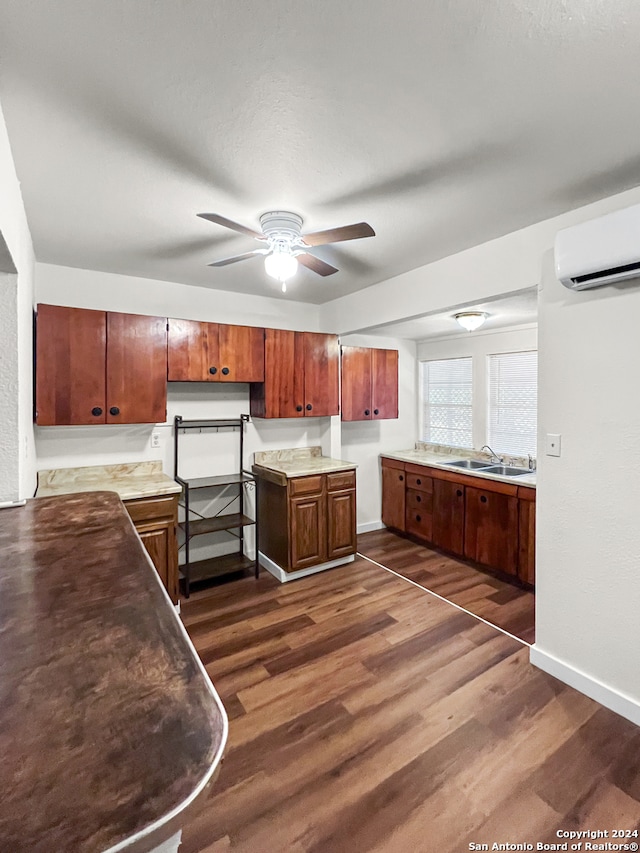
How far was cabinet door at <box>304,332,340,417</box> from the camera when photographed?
3.62m

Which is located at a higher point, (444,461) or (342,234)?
(342,234)

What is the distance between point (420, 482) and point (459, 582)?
1064mm

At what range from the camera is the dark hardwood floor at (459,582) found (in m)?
2.78

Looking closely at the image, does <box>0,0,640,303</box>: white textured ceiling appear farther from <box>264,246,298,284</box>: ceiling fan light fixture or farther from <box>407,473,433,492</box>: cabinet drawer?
<box>407,473,433,492</box>: cabinet drawer

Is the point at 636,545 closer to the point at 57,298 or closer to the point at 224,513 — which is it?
the point at 224,513

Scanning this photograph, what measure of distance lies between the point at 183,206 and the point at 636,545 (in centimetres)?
262

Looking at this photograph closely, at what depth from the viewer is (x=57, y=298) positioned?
9.45ft

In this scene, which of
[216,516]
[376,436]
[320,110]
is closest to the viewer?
[320,110]

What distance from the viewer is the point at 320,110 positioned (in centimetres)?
135

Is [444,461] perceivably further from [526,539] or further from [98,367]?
[98,367]

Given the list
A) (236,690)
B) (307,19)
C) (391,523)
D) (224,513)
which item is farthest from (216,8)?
(391,523)

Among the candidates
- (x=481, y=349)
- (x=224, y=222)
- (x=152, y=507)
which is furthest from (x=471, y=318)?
(x=152, y=507)

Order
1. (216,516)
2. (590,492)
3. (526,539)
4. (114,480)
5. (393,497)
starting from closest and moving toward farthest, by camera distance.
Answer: (590,492) → (114,480) → (526,539) → (216,516) → (393,497)

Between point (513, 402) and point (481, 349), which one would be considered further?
point (481, 349)
